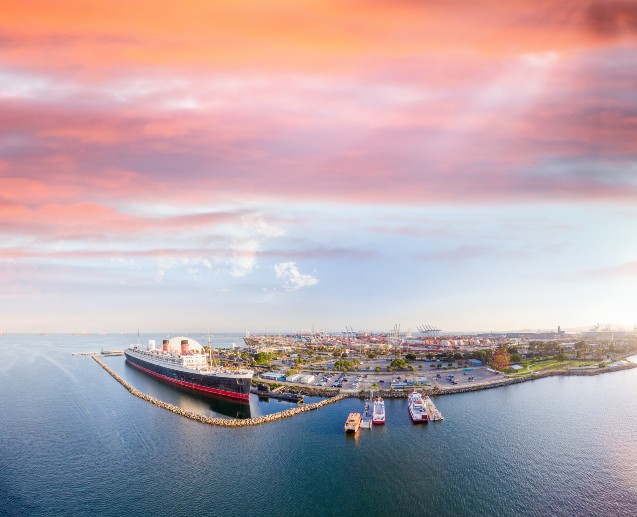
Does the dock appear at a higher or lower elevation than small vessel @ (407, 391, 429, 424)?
lower

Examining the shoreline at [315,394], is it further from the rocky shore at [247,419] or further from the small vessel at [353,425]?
the small vessel at [353,425]

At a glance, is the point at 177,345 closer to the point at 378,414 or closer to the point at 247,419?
the point at 247,419

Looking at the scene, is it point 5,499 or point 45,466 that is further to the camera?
point 45,466

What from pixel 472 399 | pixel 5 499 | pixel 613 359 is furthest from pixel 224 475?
pixel 613 359

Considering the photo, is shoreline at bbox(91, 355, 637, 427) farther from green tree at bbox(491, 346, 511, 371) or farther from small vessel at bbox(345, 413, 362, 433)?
small vessel at bbox(345, 413, 362, 433)

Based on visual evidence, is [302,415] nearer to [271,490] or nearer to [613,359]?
[271,490]

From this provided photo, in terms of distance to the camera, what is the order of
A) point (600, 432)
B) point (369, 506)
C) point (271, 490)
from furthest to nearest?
1. point (600, 432)
2. point (271, 490)
3. point (369, 506)

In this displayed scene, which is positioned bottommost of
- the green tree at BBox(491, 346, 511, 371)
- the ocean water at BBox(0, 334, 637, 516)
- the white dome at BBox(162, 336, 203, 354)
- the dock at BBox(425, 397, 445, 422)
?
the ocean water at BBox(0, 334, 637, 516)

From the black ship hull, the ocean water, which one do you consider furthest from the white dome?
the ocean water
